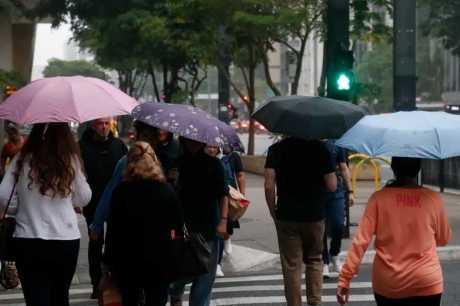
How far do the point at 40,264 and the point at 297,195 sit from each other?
102 inches

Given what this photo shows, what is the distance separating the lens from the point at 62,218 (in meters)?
6.30

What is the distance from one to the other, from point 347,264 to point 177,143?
3.75 meters

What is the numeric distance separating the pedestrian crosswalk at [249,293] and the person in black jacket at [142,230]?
3.54m

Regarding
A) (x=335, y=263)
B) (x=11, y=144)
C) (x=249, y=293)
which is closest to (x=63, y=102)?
(x=249, y=293)

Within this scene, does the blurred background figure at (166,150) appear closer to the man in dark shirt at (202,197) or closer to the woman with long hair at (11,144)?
the man in dark shirt at (202,197)

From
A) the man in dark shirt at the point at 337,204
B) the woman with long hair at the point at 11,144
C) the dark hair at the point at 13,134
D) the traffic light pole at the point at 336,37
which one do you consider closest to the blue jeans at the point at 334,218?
the man in dark shirt at the point at 337,204

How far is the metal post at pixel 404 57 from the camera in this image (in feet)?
49.7

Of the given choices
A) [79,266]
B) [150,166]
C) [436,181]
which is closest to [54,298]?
[150,166]

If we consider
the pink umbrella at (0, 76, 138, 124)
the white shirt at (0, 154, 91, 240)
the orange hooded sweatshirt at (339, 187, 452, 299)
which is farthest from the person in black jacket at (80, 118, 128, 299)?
the orange hooded sweatshirt at (339, 187, 452, 299)

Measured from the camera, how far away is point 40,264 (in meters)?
6.23

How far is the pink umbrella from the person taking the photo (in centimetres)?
687

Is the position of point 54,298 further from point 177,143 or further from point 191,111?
point 177,143

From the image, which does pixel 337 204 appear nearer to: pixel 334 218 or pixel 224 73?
pixel 334 218

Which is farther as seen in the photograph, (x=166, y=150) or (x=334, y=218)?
(x=334, y=218)
